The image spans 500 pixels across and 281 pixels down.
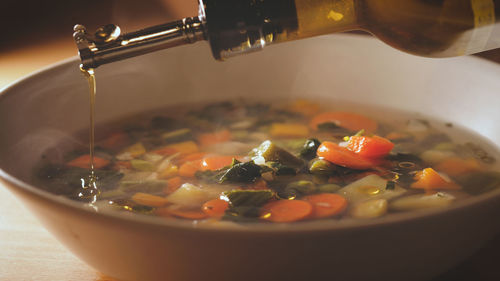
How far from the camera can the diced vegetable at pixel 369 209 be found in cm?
83

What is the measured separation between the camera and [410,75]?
1.41 m

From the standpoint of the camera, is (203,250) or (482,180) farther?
(482,180)

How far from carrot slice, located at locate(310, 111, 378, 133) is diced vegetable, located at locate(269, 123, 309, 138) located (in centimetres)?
3

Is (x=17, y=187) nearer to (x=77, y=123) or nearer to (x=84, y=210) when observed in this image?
(x=84, y=210)

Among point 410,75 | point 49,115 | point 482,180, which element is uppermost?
point 49,115

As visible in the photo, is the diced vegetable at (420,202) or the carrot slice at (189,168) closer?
the diced vegetable at (420,202)

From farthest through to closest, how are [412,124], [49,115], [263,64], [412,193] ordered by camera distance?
[263,64], [412,124], [49,115], [412,193]

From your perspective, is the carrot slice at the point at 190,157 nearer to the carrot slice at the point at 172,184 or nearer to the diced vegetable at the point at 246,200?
the carrot slice at the point at 172,184

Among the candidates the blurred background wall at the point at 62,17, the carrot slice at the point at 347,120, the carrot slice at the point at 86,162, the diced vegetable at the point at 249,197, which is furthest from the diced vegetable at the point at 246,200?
the blurred background wall at the point at 62,17

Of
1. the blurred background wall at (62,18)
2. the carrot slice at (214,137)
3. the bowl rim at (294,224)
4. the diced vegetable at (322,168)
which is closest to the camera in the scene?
the bowl rim at (294,224)

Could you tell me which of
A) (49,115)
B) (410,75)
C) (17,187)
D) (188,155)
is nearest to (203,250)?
(17,187)

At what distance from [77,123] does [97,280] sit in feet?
1.83

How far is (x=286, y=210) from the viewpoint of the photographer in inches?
33.2

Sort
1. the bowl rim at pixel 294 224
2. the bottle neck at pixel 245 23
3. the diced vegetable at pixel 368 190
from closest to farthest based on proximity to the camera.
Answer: the bowl rim at pixel 294 224
the bottle neck at pixel 245 23
the diced vegetable at pixel 368 190
